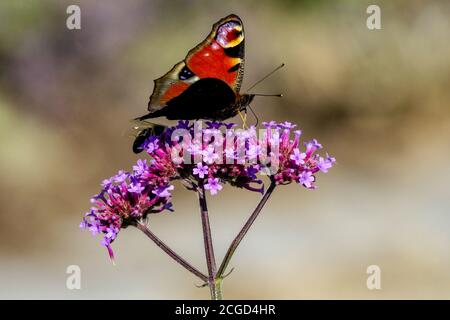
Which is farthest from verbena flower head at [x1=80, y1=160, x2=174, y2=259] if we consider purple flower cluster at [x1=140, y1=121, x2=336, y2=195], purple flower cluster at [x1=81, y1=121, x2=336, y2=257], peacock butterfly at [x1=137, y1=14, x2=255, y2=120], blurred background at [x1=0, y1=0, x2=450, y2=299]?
blurred background at [x1=0, y1=0, x2=450, y2=299]

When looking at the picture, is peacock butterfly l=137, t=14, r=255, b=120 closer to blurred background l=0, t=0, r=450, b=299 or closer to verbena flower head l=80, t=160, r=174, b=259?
verbena flower head l=80, t=160, r=174, b=259

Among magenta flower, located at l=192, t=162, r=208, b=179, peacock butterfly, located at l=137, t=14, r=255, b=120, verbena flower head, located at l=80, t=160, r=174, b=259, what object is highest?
peacock butterfly, located at l=137, t=14, r=255, b=120

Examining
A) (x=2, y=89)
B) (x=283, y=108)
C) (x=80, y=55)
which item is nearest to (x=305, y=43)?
(x=283, y=108)

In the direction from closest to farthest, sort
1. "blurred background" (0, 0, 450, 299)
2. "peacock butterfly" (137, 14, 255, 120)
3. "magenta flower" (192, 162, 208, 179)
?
1. "magenta flower" (192, 162, 208, 179)
2. "peacock butterfly" (137, 14, 255, 120)
3. "blurred background" (0, 0, 450, 299)

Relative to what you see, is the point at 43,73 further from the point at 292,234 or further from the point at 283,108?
the point at 292,234

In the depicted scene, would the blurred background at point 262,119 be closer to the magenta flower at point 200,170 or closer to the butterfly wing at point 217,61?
the butterfly wing at point 217,61

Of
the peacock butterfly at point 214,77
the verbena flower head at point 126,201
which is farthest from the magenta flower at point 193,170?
the peacock butterfly at point 214,77

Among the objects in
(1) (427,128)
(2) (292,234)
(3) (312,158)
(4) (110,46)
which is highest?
(4) (110,46)
